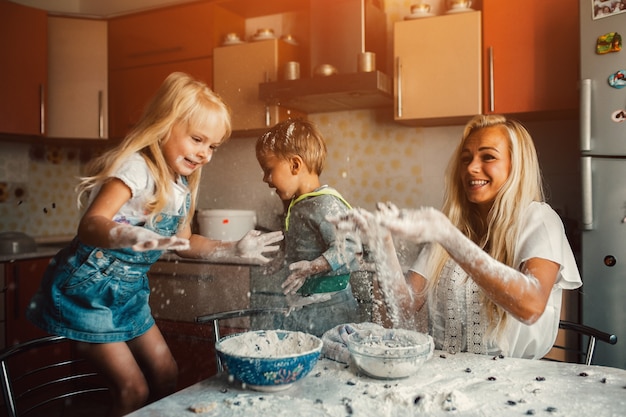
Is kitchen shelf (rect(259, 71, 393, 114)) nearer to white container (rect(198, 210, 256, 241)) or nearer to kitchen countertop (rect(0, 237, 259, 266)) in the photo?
white container (rect(198, 210, 256, 241))

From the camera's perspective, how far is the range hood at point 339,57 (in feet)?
6.74

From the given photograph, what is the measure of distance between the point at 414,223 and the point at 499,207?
392 millimetres

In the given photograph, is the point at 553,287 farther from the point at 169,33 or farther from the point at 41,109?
the point at 41,109

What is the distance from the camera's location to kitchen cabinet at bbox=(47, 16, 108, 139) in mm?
2568

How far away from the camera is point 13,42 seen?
2391 mm

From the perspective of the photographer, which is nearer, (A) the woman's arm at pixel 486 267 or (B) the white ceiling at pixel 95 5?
(A) the woman's arm at pixel 486 267

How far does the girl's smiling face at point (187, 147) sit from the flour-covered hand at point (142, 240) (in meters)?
0.34

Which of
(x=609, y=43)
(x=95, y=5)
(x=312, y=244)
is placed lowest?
(x=312, y=244)

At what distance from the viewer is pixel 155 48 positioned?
8.36 feet

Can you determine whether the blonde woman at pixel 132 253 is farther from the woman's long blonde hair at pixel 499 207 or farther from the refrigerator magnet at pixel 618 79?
the refrigerator magnet at pixel 618 79

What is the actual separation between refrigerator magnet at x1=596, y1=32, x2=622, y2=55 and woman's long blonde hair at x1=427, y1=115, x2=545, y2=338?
596 mm

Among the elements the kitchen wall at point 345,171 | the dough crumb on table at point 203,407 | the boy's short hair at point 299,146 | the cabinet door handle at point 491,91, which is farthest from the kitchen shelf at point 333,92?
the dough crumb on table at point 203,407

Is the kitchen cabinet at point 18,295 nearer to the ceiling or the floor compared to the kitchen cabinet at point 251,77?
nearer to the floor

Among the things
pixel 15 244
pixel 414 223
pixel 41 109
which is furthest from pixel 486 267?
pixel 41 109
